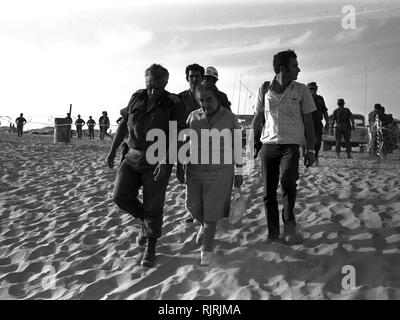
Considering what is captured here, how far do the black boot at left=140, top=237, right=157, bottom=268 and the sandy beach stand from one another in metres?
0.07

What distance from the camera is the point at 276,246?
12.7 ft

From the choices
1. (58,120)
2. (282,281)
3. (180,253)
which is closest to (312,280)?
(282,281)

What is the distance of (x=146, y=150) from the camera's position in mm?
3682

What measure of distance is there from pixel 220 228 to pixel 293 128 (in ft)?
4.90

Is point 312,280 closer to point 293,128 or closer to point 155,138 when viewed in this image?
point 293,128

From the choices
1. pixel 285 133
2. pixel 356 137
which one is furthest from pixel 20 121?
pixel 285 133

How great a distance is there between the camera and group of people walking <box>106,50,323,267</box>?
3605 millimetres

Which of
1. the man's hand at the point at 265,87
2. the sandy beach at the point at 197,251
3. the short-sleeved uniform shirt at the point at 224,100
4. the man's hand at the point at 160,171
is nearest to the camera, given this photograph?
the sandy beach at the point at 197,251

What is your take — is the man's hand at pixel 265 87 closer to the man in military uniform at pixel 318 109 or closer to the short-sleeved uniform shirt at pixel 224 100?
the short-sleeved uniform shirt at pixel 224 100

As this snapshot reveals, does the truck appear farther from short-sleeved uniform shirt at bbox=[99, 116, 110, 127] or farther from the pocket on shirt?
the pocket on shirt

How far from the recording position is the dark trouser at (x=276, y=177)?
12.5ft

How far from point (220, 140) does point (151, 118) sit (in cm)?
66

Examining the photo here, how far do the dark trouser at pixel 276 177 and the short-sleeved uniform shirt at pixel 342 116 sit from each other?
27.4 feet

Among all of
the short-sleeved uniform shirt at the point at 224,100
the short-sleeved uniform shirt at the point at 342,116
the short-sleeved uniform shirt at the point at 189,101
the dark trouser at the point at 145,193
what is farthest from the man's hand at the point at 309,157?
the short-sleeved uniform shirt at the point at 342,116
